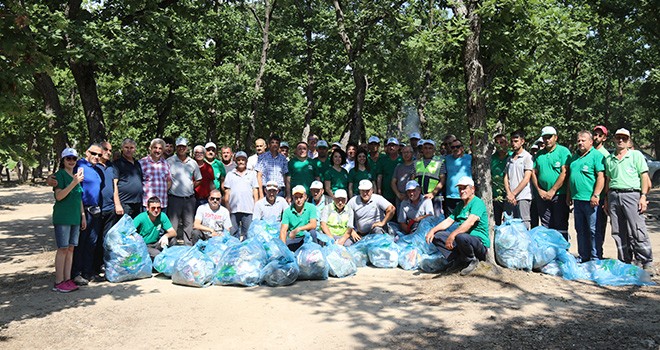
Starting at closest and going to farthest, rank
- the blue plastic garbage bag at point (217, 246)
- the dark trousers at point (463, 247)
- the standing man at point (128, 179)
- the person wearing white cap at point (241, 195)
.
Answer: the dark trousers at point (463, 247), the blue plastic garbage bag at point (217, 246), the standing man at point (128, 179), the person wearing white cap at point (241, 195)

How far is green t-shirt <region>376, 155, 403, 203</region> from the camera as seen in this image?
915 cm

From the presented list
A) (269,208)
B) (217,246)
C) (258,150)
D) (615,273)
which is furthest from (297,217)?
(615,273)

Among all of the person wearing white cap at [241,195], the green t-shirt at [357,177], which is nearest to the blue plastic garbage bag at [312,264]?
the person wearing white cap at [241,195]

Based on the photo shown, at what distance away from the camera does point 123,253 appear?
6.88m

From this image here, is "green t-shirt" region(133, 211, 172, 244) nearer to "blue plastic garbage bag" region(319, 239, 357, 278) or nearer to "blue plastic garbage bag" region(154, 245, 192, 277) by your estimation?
"blue plastic garbage bag" region(154, 245, 192, 277)

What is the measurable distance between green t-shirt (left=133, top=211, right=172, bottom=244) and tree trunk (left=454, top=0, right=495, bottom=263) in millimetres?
4249

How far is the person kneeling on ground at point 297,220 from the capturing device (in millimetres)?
7648

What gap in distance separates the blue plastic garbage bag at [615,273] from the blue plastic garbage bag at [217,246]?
4.39m

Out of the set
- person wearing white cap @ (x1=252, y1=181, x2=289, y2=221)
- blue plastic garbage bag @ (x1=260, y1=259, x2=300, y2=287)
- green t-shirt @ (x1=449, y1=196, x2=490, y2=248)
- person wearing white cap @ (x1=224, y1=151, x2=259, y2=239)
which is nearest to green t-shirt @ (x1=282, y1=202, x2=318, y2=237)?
person wearing white cap @ (x1=252, y1=181, x2=289, y2=221)

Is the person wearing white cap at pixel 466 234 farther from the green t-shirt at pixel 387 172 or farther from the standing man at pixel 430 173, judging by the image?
the green t-shirt at pixel 387 172

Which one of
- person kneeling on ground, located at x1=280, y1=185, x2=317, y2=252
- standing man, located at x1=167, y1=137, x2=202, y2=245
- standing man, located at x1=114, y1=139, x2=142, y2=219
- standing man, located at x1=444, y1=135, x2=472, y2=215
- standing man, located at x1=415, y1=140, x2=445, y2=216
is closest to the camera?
standing man, located at x1=114, y1=139, x2=142, y2=219

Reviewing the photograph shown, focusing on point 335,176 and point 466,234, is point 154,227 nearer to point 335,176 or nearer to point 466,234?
point 335,176

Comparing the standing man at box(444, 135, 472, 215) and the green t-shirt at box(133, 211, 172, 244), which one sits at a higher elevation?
the standing man at box(444, 135, 472, 215)

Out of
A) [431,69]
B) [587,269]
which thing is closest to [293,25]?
[431,69]
